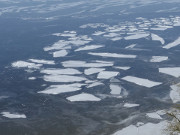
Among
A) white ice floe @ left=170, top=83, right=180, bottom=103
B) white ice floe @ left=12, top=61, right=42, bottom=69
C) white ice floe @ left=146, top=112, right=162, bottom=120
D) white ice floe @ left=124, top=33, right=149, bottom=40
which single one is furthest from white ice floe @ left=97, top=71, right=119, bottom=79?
white ice floe @ left=124, top=33, right=149, bottom=40

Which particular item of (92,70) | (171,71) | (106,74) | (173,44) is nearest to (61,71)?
(92,70)

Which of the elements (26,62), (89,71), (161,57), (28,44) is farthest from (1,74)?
(161,57)

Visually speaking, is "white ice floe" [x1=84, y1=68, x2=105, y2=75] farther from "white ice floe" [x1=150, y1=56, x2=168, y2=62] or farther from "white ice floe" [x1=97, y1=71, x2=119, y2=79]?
"white ice floe" [x1=150, y1=56, x2=168, y2=62]

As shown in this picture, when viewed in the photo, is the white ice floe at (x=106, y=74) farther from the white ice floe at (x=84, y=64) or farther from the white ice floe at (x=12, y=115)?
the white ice floe at (x=12, y=115)

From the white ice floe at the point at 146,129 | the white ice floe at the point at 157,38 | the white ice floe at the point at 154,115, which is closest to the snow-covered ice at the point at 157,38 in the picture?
the white ice floe at the point at 157,38

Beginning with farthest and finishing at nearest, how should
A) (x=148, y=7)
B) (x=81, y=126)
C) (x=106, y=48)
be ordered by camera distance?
(x=148, y=7), (x=106, y=48), (x=81, y=126)

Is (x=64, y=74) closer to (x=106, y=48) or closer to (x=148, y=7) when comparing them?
(x=106, y=48)
